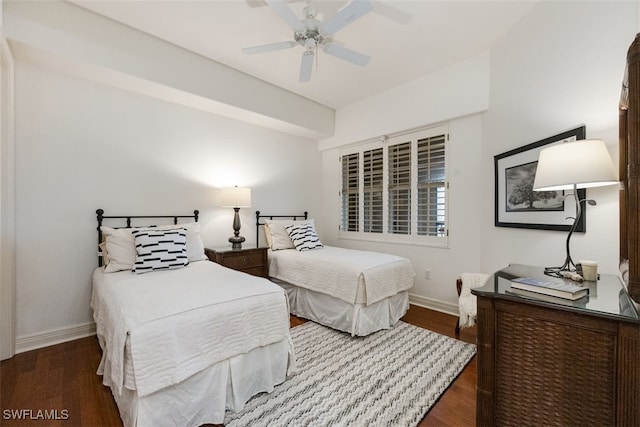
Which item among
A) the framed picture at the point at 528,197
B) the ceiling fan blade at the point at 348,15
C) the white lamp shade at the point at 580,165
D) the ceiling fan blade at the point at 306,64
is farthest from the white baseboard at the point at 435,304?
the ceiling fan blade at the point at 348,15

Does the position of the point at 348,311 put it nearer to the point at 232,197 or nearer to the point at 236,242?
the point at 236,242

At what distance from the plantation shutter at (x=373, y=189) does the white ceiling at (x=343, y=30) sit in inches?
46.1

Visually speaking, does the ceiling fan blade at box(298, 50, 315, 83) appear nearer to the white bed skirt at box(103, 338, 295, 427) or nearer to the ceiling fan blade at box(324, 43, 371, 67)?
the ceiling fan blade at box(324, 43, 371, 67)

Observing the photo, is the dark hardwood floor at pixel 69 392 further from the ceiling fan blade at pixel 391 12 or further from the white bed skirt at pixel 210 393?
the ceiling fan blade at pixel 391 12

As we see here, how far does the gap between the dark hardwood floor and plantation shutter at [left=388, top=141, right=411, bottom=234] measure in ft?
6.34

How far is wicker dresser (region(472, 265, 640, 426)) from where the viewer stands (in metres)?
0.99

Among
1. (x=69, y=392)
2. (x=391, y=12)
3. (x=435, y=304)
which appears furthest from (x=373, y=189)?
(x=69, y=392)

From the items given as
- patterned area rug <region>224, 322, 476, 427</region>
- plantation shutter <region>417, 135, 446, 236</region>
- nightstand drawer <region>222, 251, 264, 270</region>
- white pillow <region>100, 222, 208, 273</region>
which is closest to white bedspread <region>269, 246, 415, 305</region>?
nightstand drawer <region>222, 251, 264, 270</region>

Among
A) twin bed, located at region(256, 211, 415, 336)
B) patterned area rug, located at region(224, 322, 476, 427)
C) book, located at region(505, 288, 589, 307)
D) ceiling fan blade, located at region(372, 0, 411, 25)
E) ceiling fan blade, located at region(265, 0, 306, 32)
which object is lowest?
patterned area rug, located at region(224, 322, 476, 427)

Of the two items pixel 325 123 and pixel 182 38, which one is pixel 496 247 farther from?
pixel 182 38

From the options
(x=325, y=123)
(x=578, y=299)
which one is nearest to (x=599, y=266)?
(x=578, y=299)

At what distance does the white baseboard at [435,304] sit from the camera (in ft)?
10.8

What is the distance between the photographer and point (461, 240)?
325 centimetres

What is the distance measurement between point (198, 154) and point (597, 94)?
12.2 ft
